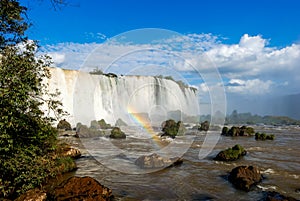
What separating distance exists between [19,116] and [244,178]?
890cm

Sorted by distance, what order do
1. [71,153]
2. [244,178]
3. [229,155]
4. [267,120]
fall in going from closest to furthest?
[244,178], [71,153], [229,155], [267,120]

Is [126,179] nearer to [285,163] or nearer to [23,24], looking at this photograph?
[23,24]

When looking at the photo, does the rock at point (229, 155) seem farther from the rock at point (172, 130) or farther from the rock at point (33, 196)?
the rock at point (172, 130)

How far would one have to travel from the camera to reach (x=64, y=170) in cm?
1278

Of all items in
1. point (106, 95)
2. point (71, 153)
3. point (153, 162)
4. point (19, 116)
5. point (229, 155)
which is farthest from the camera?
point (106, 95)

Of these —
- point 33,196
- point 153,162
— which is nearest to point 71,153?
point 153,162

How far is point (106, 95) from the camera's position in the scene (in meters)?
47.4

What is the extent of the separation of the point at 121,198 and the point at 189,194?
2.58m

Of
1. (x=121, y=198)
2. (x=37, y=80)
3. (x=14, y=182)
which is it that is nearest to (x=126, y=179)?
(x=121, y=198)

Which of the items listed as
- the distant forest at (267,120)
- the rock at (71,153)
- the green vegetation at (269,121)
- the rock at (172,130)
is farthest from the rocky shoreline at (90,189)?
the green vegetation at (269,121)

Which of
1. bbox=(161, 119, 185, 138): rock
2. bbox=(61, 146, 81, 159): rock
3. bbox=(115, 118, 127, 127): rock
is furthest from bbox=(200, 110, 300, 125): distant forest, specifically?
bbox=(61, 146, 81, 159): rock

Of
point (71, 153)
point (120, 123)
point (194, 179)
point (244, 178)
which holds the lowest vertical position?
point (194, 179)

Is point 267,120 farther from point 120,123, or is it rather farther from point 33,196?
point 33,196

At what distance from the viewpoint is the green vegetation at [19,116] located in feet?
23.6
